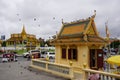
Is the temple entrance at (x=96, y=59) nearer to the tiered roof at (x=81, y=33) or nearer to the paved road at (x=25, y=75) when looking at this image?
the tiered roof at (x=81, y=33)

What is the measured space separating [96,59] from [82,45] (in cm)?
169

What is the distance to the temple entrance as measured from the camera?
1655cm

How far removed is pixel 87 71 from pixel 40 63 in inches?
313

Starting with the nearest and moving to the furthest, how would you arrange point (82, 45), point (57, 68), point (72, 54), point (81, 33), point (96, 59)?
point (57, 68), point (82, 45), point (96, 59), point (81, 33), point (72, 54)

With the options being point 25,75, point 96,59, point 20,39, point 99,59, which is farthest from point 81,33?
point 20,39

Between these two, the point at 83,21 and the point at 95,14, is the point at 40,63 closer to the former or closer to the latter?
the point at 83,21

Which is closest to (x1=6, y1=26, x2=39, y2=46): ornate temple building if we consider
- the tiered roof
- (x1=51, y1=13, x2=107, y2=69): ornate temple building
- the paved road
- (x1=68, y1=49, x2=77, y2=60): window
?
Result: the paved road

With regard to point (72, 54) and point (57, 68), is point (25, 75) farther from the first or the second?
point (72, 54)

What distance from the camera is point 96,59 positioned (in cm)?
1658

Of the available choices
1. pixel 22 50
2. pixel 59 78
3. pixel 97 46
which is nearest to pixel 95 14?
pixel 97 46

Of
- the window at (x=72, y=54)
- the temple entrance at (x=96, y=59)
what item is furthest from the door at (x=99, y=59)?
the window at (x=72, y=54)

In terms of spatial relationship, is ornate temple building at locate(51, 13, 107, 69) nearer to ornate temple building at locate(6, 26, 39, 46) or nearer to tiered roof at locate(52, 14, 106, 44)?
tiered roof at locate(52, 14, 106, 44)

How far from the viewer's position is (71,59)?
57.0ft

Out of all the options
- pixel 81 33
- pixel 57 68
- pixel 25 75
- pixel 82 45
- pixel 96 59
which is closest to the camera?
pixel 57 68
